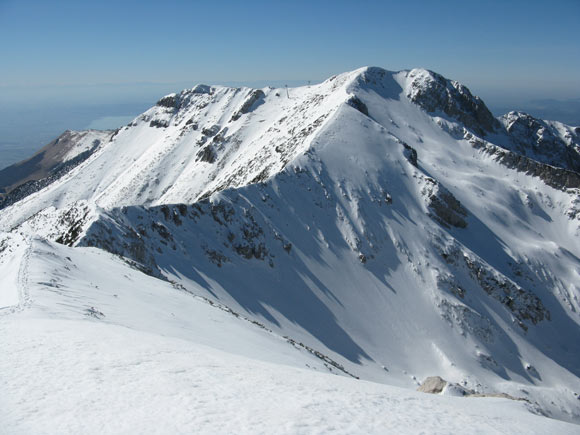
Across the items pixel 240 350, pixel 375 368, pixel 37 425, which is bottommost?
pixel 375 368

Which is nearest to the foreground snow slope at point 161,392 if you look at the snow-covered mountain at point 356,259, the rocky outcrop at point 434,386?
the snow-covered mountain at point 356,259

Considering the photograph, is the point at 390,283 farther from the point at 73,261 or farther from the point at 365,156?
the point at 73,261

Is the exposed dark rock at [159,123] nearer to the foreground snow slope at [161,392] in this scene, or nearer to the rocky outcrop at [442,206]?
the rocky outcrop at [442,206]

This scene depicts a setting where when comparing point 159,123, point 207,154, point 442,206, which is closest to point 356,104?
point 442,206

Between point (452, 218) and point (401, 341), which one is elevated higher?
point (452, 218)

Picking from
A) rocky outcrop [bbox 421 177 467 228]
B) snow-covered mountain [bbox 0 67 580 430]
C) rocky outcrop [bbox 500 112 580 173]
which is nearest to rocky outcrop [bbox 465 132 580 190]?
snow-covered mountain [bbox 0 67 580 430]

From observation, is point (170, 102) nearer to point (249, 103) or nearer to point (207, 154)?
point (249, 103)

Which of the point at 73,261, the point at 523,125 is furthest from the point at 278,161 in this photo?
the point at 523,125
